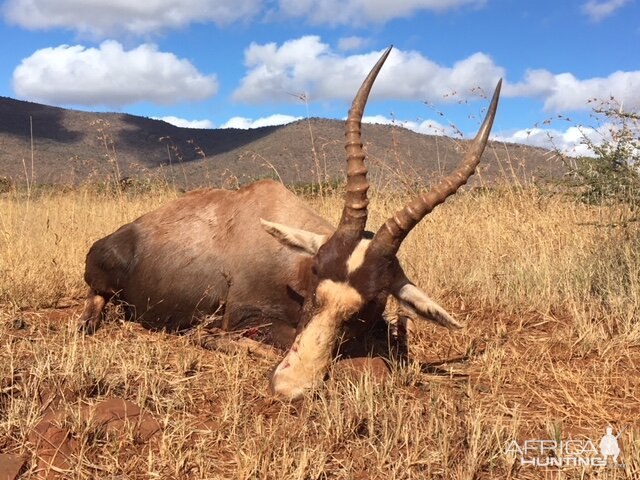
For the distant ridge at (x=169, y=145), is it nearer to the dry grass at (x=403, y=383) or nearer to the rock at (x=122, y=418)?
the dry grass at (x=403, y=383)

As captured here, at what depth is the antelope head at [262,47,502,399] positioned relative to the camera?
357cm

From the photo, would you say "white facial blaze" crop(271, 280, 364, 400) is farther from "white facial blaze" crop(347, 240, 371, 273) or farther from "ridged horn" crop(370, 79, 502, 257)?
"ridged horn" crop(370, 79, 502, 257)

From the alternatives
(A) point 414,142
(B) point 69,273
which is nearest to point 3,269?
(B) point 69,273

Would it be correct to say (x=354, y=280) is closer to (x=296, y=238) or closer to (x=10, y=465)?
(x=296, y=238)

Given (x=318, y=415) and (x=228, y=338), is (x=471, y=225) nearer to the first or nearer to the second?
(x=228, y=338)

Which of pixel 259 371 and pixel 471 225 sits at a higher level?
pixel 471 225

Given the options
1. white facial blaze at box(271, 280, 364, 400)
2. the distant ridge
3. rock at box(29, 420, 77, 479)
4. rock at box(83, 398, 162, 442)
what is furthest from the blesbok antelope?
the distant ridge

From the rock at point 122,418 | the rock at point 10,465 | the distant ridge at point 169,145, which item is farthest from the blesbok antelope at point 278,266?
the distant ridge at point 169,145

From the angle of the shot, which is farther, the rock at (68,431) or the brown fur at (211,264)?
the brown fur at (211,264)

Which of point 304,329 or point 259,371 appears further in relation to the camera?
point 259,371

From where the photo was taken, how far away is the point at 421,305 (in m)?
3.81

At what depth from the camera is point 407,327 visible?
4938 mm

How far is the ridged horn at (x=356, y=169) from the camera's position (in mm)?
3932

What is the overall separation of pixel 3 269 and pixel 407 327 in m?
3.70
